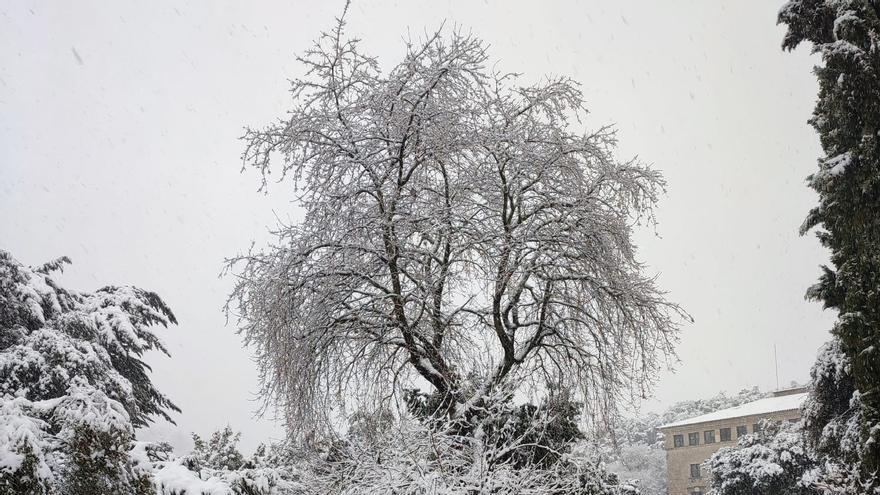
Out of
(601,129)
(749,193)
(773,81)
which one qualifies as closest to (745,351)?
(749,193)

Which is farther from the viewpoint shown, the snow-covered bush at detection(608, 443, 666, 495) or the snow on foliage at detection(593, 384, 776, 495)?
the snow-covered bush at detection(608, 443, 666, 495)

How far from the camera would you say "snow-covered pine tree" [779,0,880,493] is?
33.2 ft

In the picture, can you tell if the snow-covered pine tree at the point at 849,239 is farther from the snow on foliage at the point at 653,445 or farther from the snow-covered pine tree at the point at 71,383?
the snow on foliage at the point at 653,445

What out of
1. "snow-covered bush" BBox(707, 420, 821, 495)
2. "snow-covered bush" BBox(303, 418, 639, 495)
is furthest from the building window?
"snow-covered bush" BBox(303, 418, 639, 495)

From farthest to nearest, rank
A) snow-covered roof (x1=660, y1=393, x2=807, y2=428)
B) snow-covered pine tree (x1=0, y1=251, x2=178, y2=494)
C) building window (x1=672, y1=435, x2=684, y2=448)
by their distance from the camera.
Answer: building window (x1=672, y1=435, x2=684, y2=448) < snow-covered roof (x1=660, y1=393, x2=807, y2=428) < snow-covered pine tree (x1=0, y1=251, x2=178, y2=494)

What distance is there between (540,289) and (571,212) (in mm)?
1108

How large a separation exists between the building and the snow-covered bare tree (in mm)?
40514

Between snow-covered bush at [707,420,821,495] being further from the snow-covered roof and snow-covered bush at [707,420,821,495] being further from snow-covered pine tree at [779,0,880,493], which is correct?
the snow-covered roof

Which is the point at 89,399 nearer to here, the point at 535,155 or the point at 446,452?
the point at 446,452

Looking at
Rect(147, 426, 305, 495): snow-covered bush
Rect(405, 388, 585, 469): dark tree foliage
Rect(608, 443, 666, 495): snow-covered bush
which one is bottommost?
Rect(608, 443, 666, 495): snow-covered bush

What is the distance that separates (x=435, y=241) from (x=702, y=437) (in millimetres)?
44838

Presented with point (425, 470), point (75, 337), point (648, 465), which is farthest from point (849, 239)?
point (648, 465)

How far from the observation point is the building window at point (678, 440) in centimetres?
4920

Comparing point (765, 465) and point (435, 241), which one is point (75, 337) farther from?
point (765, 465)
